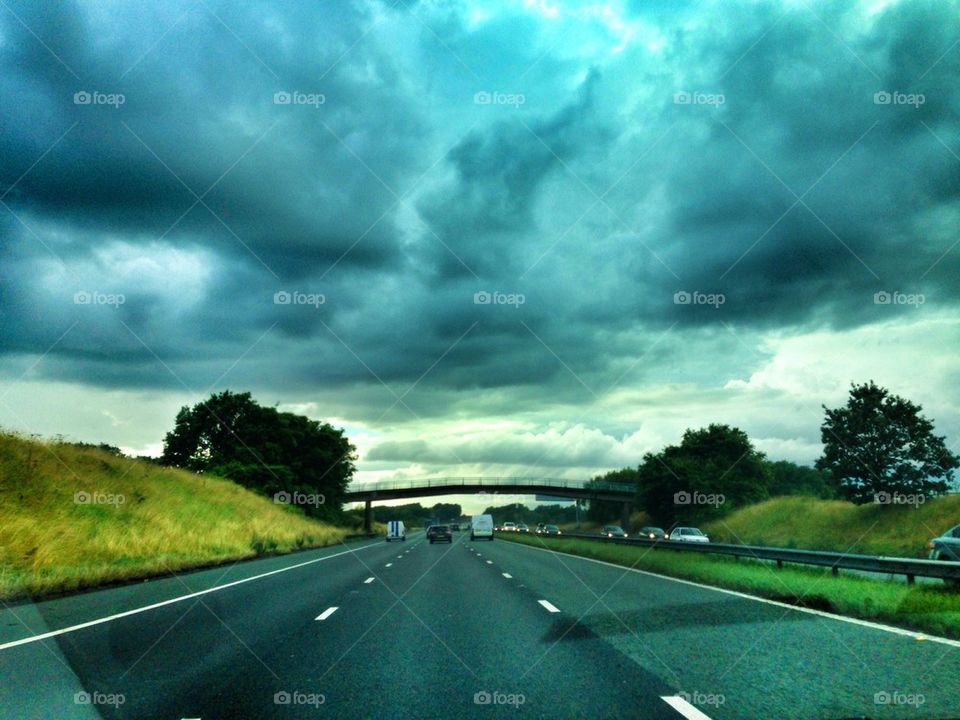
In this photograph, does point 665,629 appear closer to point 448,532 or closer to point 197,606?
point 197,606

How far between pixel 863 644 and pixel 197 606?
34.1 feet

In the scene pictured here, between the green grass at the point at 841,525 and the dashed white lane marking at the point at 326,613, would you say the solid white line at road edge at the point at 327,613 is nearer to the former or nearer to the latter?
the dashed white lane marking at the point at 326,613

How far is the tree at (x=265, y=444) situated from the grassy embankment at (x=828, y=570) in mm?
46128

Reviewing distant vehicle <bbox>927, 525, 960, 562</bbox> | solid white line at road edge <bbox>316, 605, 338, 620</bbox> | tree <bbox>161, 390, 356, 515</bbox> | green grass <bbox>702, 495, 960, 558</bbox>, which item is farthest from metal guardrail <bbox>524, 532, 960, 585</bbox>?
tree <bbox>161, 390, 356, 515</bbox>

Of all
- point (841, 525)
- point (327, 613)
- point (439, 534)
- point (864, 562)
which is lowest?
point (439, 534)

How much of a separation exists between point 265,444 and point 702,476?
46.9 metres

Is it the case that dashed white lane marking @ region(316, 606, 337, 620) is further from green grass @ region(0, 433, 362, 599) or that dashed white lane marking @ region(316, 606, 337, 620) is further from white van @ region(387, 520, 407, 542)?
white van @ region(387, 520, 407, 542)

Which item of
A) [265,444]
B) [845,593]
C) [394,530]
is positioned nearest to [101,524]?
[845,593]

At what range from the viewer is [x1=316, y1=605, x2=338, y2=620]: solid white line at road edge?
12406mm

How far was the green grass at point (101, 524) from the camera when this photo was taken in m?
18.7

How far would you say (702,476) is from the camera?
→ 274ft

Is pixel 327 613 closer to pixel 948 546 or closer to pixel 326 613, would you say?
pixel 326 613

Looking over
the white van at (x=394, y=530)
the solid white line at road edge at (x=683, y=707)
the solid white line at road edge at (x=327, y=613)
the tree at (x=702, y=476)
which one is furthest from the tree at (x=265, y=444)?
the solid white line at road edge at (x=683, y=707)

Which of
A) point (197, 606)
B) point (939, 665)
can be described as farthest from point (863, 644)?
point (197, 606)
